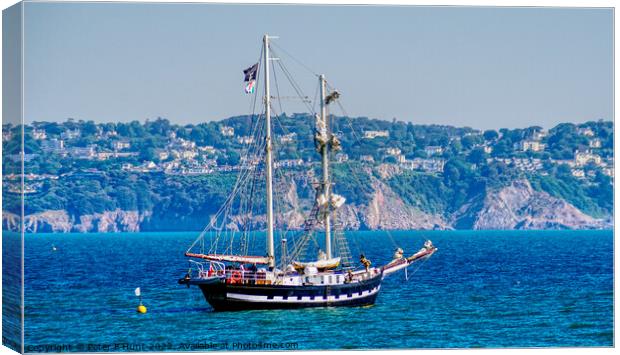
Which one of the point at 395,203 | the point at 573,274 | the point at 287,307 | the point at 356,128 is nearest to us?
the point at 287,307

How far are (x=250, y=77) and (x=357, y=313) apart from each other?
9.47 metres

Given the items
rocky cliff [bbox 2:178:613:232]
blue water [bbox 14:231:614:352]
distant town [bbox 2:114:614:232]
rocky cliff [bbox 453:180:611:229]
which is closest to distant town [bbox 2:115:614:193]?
distant town [bbox 2:114:614:232]

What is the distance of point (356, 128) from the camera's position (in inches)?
5305

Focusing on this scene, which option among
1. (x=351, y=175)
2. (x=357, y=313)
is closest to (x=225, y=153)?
(x=351, y=175)

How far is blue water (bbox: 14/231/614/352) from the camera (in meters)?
44.8

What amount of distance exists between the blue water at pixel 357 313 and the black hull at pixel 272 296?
1.98 ft

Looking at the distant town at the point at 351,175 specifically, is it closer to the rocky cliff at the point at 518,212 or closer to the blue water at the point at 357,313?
the rocky cliff at the point at 518,212

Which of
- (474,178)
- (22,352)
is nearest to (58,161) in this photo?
(474,178)

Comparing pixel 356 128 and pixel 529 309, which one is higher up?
pixel 356 128

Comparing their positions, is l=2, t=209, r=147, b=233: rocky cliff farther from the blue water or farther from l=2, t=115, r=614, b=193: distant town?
the blue water

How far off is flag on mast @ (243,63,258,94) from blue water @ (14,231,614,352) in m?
7.36

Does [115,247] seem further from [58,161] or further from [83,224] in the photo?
[83,224]

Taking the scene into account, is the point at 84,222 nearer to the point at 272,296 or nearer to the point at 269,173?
the point at 272,296

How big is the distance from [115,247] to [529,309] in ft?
235
